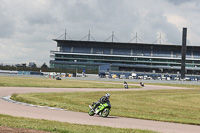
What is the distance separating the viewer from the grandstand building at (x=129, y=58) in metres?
179

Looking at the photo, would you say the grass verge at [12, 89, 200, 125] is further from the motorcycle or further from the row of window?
the row of window

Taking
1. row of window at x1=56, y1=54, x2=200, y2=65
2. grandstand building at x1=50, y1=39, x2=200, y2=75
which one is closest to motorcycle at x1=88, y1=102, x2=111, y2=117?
grandstand building at x1=50, y1=39, x2=200, y2=75

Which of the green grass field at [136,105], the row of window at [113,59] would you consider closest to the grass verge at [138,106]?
the green grass field at [136,105]

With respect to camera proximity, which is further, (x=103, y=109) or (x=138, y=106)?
(x=138, y=106)

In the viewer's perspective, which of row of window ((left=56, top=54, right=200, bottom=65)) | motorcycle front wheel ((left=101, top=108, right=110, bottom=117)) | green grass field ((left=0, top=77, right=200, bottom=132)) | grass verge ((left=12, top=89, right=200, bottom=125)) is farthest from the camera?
row of window ((left=56, top=54, right=200, bottom=65))

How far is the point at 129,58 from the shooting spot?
590 feet

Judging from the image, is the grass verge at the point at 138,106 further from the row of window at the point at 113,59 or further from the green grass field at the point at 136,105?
the row of window at the point at 113,59

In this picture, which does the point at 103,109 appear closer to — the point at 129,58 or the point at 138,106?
the point at 138,106

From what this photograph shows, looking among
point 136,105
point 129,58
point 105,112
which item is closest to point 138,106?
point 136,105

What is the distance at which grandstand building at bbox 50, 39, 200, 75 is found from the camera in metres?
179

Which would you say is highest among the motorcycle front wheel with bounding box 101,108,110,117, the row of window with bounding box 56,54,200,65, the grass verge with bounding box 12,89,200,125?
the row of window with bounding box 56,54,200,65

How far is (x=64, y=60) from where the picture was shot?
184 meters

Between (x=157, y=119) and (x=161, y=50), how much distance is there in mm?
166707

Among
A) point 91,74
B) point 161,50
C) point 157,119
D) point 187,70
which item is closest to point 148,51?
point 161,50
